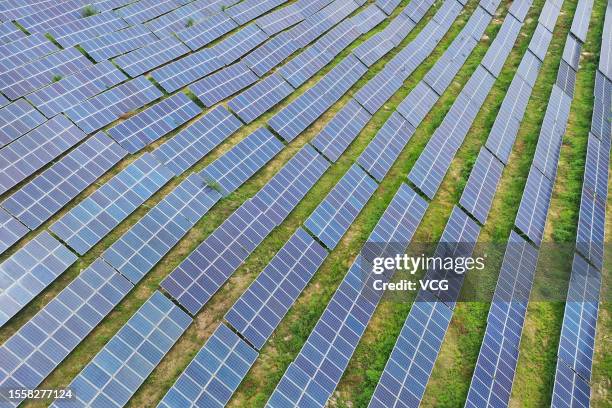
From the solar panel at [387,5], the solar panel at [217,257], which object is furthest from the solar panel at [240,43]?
the solar panel at [217,257]

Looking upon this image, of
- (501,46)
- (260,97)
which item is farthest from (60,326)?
(501,46)

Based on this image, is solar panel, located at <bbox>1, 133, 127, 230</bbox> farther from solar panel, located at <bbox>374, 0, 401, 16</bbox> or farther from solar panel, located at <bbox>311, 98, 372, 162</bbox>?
solar panel, located at <bbox>374, 0, 401, 16</bbox>

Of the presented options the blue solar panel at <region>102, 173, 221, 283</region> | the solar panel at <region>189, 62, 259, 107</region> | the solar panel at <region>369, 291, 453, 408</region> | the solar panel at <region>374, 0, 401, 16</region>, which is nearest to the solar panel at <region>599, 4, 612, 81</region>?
the solar panel at <region>374, 0, 401, 16</region>

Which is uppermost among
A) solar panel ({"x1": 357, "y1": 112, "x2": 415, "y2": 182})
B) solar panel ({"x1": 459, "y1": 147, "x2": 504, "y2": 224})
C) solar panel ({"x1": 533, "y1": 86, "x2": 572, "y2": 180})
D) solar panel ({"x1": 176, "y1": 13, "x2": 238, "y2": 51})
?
solar panel ({"x1": 533, "y1": 86, "x2": 572, "y2": 180})

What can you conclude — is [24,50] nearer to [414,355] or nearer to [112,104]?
[112,104]

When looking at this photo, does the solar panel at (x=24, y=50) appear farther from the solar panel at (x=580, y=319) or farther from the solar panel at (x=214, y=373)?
the solar panel at (x=580, y=319)

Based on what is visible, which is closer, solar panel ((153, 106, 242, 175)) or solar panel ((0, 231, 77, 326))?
solar panel ((0, 231, 77, 326))

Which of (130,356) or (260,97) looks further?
(260,97)
